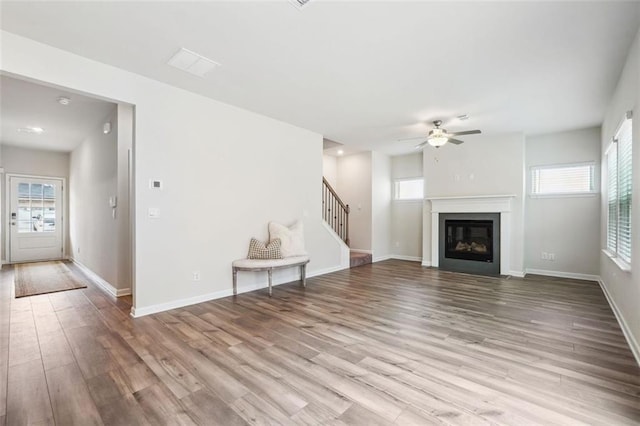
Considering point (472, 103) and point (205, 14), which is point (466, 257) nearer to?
point (472, 103)

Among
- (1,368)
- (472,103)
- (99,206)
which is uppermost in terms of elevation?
(472,103)

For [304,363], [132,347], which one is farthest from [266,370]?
[132,347]

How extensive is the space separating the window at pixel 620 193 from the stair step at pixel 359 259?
4261 millimetres

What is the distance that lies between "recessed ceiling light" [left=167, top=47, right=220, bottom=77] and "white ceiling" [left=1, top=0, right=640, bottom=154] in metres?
0.08

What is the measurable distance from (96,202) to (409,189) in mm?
7054

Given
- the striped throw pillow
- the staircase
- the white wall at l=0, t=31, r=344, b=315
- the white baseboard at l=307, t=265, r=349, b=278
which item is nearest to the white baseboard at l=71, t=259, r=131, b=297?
the white wall at l=0, t=31, r=344, b=315

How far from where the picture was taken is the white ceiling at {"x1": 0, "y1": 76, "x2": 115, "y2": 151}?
399 centimetres

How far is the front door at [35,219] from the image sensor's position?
281 inches

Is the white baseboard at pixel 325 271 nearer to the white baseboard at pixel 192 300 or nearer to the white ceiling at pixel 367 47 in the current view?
the white baseboard at pixel 192 300

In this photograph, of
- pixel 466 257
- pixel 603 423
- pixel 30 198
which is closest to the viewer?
pixel 603 423

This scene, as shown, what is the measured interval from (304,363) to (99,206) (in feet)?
16.3

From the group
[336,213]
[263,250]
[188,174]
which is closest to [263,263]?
[263,250]

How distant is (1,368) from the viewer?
91.8 inches

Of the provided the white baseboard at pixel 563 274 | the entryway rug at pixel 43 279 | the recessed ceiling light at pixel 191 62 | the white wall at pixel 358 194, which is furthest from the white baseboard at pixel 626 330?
the entryway rug at pixel 43 279
